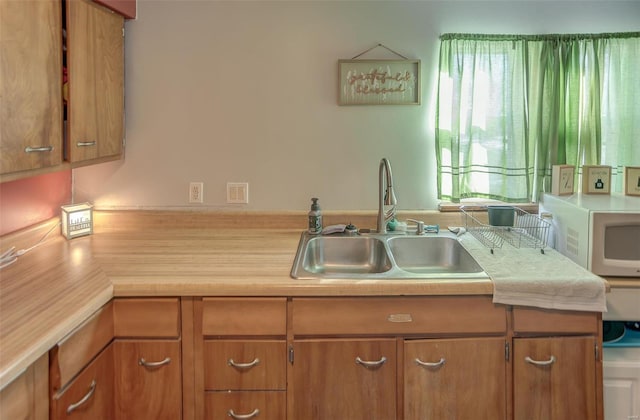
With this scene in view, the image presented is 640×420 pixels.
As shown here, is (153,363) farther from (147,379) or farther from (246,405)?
(246,405)

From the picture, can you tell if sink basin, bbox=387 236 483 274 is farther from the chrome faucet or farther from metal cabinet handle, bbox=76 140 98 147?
metal cabinet handle, bbox=76 140 98 147

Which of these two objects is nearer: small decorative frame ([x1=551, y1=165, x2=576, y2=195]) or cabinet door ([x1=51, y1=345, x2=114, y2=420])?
cabinet door ([x1=51, y1=345, x2=114, y2=420])

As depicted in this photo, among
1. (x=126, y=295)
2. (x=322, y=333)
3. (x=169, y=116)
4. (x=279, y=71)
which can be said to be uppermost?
(x=279, y=71)

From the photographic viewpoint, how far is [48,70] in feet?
6.26

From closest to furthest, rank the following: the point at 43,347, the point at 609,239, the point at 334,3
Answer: the point at 43,347
the point at 609,239
the point at 334,3

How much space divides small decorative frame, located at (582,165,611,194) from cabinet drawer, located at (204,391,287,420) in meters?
1.62

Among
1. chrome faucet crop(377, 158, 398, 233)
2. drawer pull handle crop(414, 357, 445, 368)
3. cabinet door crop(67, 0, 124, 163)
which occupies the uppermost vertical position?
cabinet door crop(67, 0, 124, 163)

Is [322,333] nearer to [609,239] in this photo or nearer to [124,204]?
[609,239]

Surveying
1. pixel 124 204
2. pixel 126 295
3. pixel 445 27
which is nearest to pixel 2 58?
pixel 126 295

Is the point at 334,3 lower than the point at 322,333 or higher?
higher

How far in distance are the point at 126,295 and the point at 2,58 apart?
30.7 inches

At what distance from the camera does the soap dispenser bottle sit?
2561 millimetres

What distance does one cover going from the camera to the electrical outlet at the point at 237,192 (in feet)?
8.89

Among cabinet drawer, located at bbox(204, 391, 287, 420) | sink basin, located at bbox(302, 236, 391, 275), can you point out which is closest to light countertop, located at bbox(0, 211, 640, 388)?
sink basin, located at bbox(302, 236, 391, 275)
